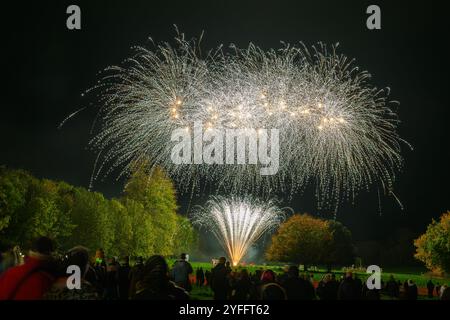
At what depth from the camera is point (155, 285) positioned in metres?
→ 8.12

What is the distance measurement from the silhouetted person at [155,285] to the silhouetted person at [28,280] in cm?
130

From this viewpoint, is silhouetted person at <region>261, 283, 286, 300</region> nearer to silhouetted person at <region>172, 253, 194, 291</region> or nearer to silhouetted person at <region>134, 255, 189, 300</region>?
silhouetted person at <region>134, 255, 189, 300</region>

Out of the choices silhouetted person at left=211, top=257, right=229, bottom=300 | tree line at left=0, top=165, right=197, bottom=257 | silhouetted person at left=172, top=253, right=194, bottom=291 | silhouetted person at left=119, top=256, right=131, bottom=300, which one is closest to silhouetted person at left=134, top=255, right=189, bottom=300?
silhouetted person at left=172, top=253, right=194, bottom=291

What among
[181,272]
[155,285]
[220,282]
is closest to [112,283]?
[181,272]

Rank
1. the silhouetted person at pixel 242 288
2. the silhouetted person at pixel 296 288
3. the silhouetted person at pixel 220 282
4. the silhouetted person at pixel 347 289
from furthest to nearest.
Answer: the silhouetted person at pixel 220 282, the silhouetted person at pixel 242 288, the silhouetted person at pixel 347 289, the silhouetted person at pixel 296 288

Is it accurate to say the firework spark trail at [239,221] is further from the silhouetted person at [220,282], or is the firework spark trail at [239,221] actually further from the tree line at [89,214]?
the silhouetted person at [220,282]

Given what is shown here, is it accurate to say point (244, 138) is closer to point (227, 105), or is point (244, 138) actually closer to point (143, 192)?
point (227, 105)

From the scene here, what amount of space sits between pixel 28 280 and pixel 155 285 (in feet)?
5.85

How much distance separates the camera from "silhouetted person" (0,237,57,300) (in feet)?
23.9

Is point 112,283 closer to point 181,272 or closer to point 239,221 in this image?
point 181,272

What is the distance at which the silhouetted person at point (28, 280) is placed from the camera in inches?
287

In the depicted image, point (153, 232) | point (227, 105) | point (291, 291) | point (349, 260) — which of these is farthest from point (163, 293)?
point (349, 260)

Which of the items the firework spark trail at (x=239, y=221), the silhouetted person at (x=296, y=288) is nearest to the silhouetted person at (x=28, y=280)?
the silhouetted person at (x=296, y=288)
